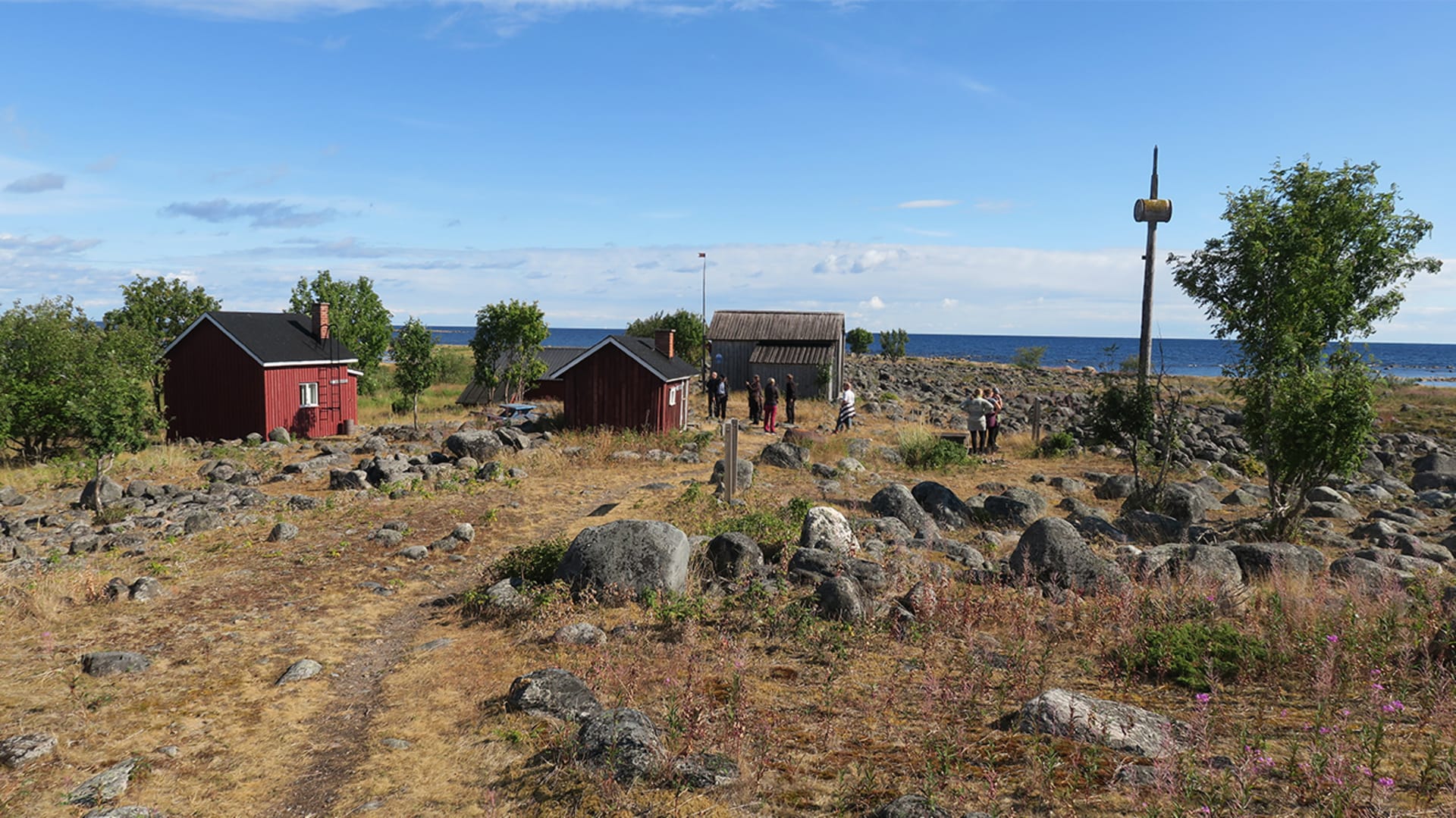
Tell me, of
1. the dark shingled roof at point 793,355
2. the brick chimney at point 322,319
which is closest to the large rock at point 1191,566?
the dark shingled roof at point 793,355

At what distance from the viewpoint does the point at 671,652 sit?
28.9 feet

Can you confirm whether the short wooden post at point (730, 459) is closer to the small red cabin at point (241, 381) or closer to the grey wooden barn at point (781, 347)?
the small red cabin at point (241, 381)

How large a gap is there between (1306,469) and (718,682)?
12081 millimetres

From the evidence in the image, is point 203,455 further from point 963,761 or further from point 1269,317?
point 1269,317

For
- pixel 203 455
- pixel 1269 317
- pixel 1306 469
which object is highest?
pixel 1269 317

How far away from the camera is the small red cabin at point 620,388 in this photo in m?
27.3

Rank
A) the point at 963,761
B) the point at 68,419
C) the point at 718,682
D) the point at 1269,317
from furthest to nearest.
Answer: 1. the point at 68,419
2. the point at 1269,317
3. the point at 718,682
4. the point at 963,761

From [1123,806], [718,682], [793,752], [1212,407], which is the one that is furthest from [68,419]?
[1212,407]

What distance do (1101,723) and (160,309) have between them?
45.3m

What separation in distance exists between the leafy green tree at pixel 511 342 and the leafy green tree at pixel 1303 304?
1172 inches

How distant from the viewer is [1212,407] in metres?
49.2

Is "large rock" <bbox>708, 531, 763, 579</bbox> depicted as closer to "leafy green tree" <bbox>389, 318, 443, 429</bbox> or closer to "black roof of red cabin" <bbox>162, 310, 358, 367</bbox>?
"leafy green tree" <bbox>389, 318, 443, 429</bbox>

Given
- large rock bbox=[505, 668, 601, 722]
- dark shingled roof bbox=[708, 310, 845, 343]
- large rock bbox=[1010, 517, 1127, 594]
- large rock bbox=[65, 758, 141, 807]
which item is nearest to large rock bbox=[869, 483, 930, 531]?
large rock bbox=[1010, 517, 1127, 594]

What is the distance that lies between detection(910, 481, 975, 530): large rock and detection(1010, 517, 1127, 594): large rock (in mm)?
4285
